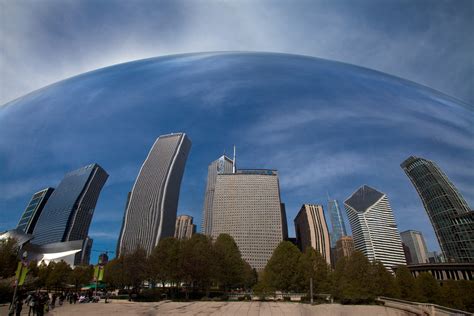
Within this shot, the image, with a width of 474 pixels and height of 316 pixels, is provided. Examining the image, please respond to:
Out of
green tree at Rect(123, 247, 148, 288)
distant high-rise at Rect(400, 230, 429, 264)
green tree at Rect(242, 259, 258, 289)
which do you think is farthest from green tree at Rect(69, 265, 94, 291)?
distant high-rise at Rect(400, 230, 429, 264)

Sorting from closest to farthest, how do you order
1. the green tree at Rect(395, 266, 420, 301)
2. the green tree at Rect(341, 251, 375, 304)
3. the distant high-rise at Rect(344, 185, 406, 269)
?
1. the distant high-rise at Rect(344, 185, 406, 269)
2. the green tree at Rect(395, 266, 420, 301)
3. the green tree at Rect(341, 251, 375, 304)

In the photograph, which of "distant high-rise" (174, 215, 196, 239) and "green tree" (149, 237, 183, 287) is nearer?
"distant high-rise" (174, 215, 196, 239)

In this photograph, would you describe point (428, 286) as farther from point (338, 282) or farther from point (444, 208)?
point (338, 282)

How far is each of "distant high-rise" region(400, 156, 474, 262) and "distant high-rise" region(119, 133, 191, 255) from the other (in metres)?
2.24

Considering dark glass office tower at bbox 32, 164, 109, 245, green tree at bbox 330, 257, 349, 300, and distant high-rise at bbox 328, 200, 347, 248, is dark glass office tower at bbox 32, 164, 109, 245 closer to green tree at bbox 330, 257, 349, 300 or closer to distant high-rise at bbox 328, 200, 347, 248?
distant high-rise at bbox 328, 200, 347, 248

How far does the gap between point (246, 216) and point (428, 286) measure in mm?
2476

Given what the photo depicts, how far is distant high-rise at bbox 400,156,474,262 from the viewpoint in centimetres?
235

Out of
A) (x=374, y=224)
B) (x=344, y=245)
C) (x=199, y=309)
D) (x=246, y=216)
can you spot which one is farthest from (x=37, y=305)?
(x=374, y=224)

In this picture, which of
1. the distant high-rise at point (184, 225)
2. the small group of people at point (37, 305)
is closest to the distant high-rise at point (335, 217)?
the distant high-rise at point (184, 225)

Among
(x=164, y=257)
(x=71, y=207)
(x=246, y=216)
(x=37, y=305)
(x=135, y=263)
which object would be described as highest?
(x=246, y=216)

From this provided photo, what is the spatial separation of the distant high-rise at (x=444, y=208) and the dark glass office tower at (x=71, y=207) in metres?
2.97

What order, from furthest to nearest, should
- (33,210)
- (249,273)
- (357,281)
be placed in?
(249,273)
(357,281)
(33,210)

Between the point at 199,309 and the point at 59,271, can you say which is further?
the point at 59,271

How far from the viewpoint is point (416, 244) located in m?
2.51
